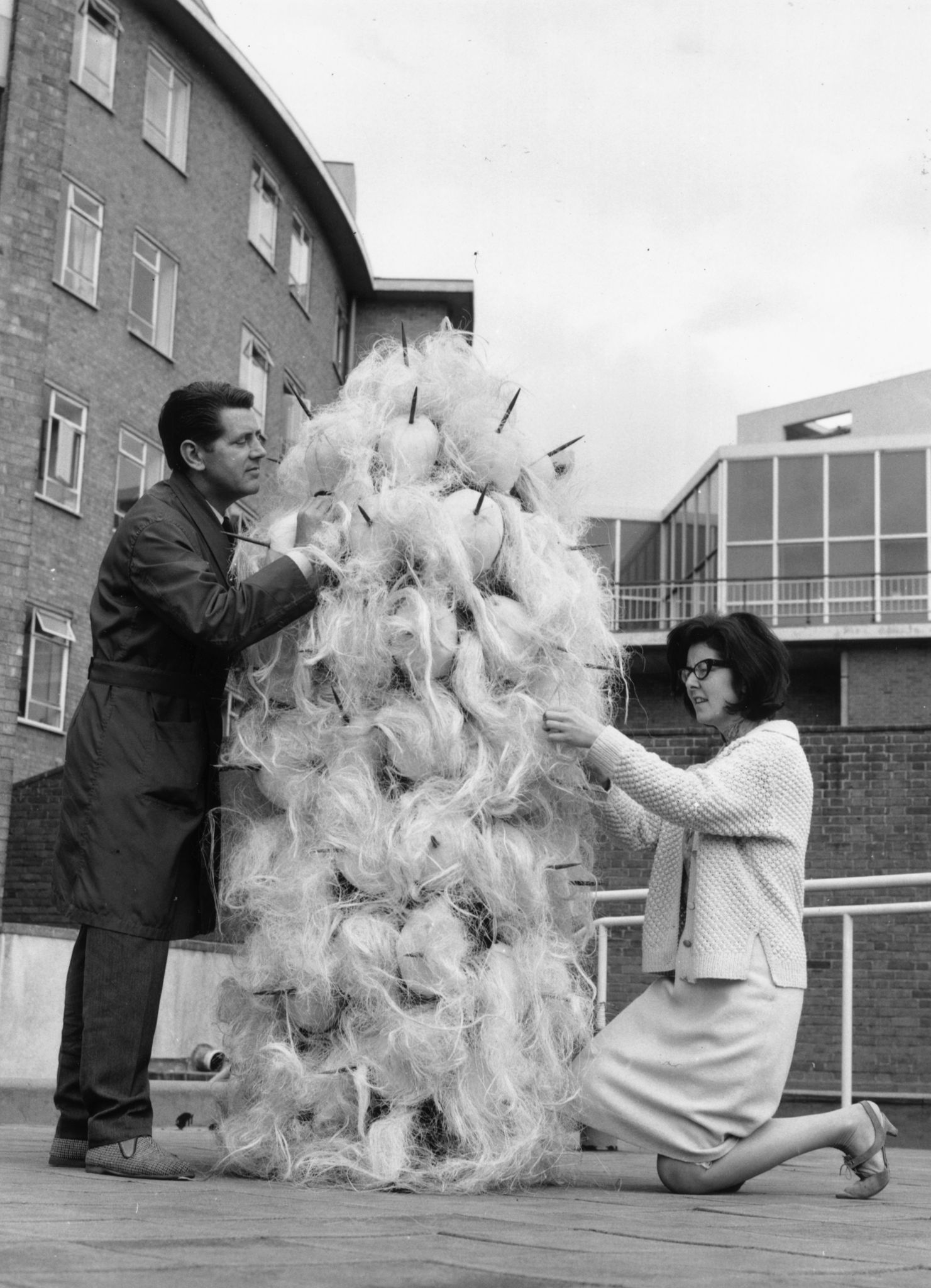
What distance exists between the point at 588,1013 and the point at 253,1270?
66.9 inches

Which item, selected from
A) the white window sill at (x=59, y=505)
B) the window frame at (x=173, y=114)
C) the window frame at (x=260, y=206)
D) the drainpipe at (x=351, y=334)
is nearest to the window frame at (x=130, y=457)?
the white window sill at (x=59, y=505)

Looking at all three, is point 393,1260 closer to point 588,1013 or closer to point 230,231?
point 588,1013

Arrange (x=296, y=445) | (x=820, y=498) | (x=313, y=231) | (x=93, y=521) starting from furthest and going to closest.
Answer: (x=820, y=498) → (x=313, y=231) → (x=93, y=521) → (x=296, y=445)

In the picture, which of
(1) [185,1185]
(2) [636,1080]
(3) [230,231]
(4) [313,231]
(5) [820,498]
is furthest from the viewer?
(5) [820,498]

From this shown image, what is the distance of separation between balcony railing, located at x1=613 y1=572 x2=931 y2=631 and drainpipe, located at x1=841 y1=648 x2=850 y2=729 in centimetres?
95

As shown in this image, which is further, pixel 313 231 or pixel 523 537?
pixel 313 231

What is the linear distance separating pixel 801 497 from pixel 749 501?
89 cm

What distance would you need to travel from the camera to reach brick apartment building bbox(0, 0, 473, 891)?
13766 millimetres

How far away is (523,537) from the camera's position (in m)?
3.63

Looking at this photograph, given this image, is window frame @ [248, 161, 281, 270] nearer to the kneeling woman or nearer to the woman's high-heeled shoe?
the kneeling woman

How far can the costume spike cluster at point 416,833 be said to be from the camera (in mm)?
3330

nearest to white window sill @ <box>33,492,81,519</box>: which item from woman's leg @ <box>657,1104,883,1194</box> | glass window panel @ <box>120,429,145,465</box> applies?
glass window panel @ <box>120,429,145,465</box>

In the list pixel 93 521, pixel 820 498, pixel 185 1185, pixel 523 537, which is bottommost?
pixel 185 1185

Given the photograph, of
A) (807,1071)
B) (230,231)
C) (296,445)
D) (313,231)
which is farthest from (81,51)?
(296,445)
